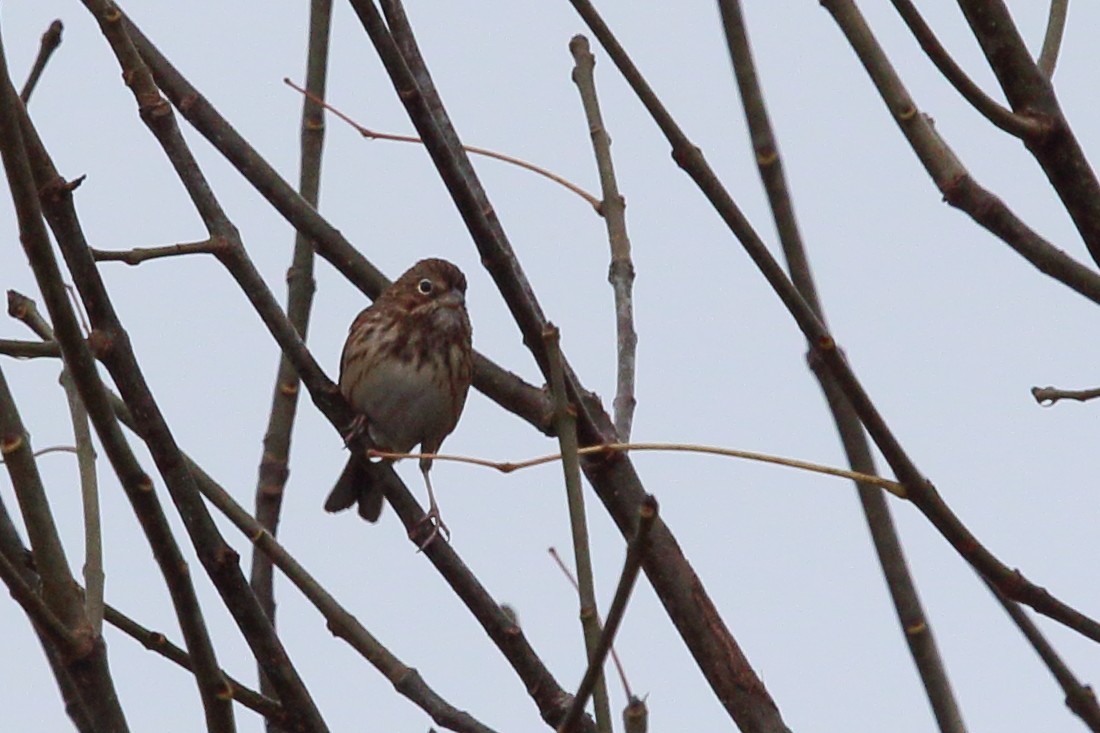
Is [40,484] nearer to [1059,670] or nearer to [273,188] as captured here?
[273,188]

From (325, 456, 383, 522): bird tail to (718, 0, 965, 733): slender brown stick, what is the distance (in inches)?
153

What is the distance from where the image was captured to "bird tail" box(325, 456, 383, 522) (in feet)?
22.3

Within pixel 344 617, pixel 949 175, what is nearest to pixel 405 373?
pixel 344 617

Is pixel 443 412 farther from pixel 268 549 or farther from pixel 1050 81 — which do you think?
pixel 1050 81

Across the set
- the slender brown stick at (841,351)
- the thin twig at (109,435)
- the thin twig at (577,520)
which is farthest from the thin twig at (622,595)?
the thin twig at (109,435)

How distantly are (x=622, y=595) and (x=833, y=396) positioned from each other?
108cm

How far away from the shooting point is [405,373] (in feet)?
21.9

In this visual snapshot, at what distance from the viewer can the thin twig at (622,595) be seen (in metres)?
2.07

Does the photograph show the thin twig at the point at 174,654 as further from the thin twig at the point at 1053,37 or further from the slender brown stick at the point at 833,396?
the thin twig at the point at 1053,37

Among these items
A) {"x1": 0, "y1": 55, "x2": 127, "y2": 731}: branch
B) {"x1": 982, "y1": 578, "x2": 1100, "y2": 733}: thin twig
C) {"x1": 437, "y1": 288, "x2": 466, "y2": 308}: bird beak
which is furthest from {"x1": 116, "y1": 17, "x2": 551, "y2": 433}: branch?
{"x1": 437, "y1": 288, "x2": 466, "y2": 308}: bird beak

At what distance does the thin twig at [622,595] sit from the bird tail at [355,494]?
14.8ft

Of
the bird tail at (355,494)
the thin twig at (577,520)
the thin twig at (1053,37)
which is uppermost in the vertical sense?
the bird tail at (355,494)

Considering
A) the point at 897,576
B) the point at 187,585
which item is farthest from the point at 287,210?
the point at 897,576

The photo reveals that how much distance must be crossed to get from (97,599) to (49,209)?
68 cm
